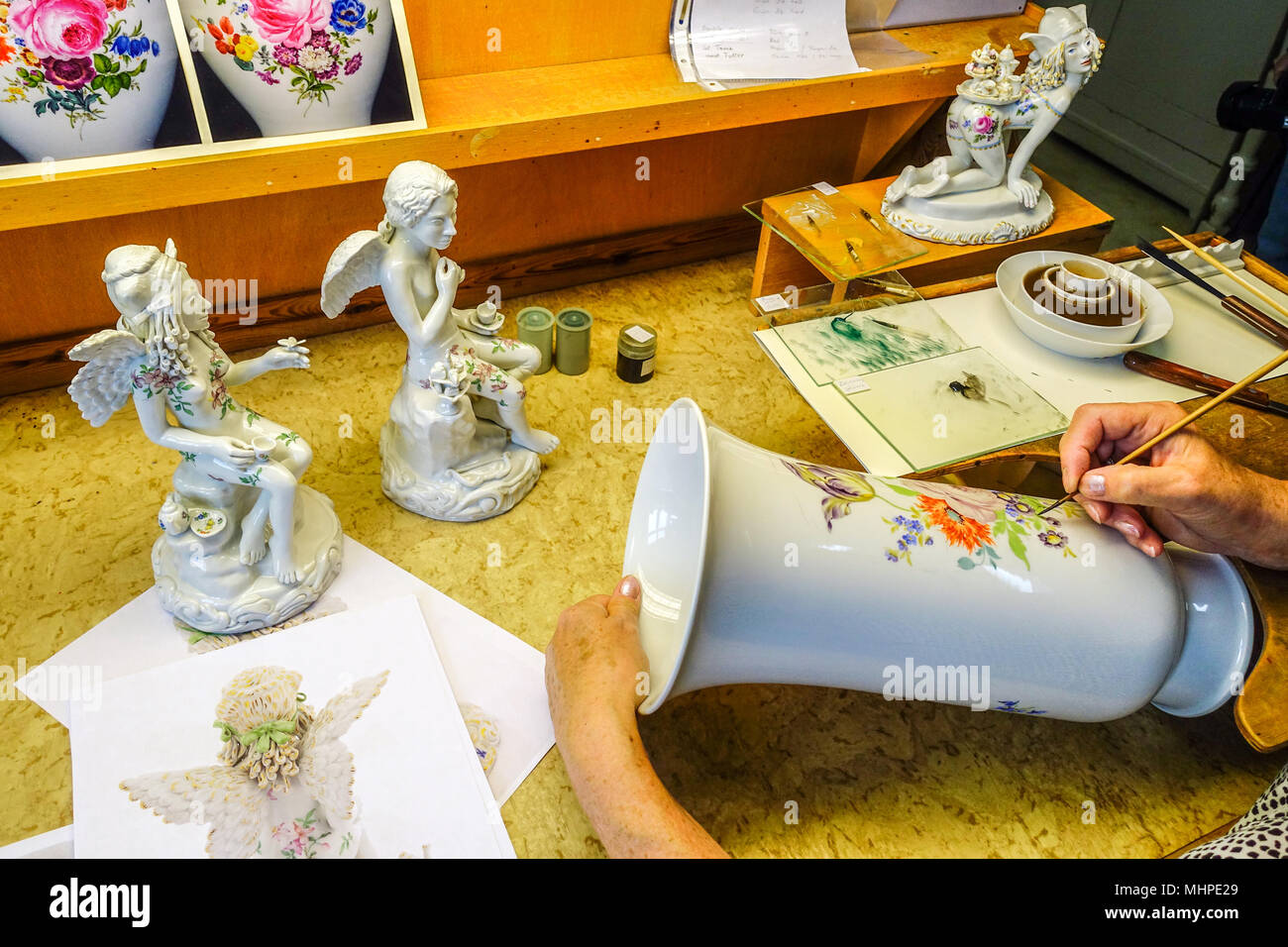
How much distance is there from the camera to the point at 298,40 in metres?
1.23

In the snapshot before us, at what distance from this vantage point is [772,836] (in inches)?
41.5

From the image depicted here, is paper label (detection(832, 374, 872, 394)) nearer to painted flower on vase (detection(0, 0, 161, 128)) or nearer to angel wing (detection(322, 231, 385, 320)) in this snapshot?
angel wing (detection(322, 231, 385, 320))

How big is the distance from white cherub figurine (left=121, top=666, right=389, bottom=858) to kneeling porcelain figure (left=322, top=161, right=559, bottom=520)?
1.25ft

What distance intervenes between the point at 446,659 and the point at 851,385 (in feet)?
2.19

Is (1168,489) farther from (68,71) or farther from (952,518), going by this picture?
(68,71)

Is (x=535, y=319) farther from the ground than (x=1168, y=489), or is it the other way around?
(x=1168, y=489)

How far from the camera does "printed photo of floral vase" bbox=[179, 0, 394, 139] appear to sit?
1.19 metres

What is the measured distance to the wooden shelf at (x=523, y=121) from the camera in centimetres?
117

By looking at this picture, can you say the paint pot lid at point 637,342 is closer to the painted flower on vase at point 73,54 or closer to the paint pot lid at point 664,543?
the paint pot lid at point 664,543

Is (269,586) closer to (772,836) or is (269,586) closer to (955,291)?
(772,836)

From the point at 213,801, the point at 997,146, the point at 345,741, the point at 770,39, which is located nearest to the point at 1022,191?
the point at 997,146

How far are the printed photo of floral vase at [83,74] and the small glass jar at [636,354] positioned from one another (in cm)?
80

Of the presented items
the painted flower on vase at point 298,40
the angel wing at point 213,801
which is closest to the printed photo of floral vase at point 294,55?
the painted flower on vase at point 298,40
